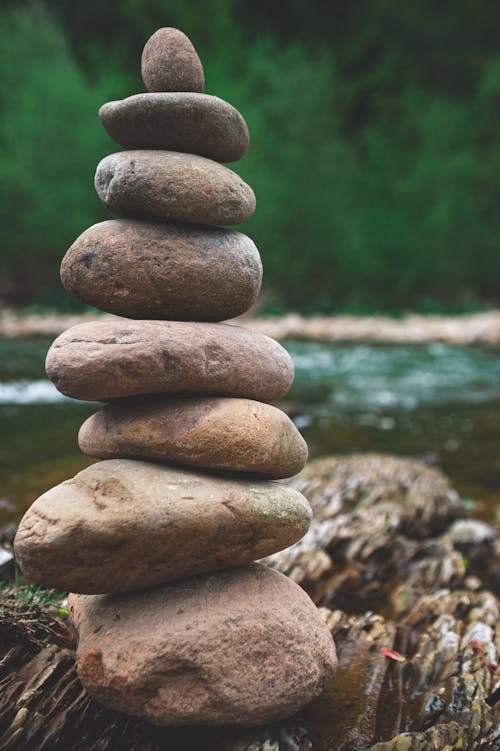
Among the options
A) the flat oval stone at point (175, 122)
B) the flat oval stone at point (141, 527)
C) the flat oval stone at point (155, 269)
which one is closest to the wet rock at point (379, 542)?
the flat oval stone at point (141, 527)

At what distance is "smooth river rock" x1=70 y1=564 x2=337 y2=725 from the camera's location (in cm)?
301

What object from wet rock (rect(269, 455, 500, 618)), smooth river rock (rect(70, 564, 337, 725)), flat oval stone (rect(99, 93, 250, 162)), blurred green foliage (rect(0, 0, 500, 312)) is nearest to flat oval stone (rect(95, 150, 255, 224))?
flat oval stone (rect(99, 93, 250, 162))

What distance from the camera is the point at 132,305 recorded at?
3535 millimetres

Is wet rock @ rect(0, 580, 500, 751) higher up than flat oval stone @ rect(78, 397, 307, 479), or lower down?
lower down

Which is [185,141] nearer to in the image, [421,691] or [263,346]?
[263,346]

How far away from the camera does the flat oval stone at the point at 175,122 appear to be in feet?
11.5

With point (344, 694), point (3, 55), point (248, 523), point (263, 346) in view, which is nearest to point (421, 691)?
point (344, 694)

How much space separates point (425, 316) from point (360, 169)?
8.94 meters

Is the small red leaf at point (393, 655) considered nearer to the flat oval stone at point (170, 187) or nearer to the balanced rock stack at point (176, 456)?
the balanced rock stack at point (176, 456)

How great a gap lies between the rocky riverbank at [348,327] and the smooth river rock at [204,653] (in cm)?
1960

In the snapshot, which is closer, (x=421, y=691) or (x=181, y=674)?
(x=181, y=674)

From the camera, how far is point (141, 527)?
308cm

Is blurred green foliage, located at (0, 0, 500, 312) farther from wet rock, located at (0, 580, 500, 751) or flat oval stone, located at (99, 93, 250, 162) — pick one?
wet rock, located at (0, 580, 500, 751)

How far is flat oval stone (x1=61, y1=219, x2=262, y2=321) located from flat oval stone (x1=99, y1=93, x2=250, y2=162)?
0.50 m
